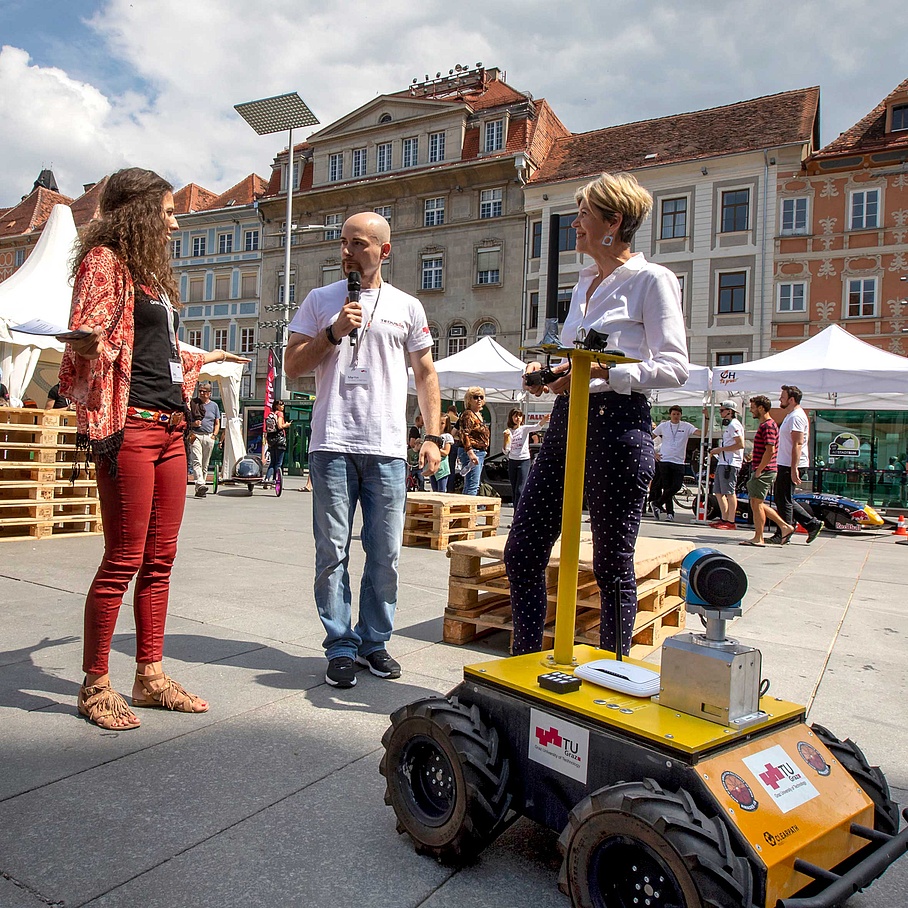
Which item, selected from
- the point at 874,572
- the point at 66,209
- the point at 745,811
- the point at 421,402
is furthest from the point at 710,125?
the point at 745,811

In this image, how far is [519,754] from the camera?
174 centimetres

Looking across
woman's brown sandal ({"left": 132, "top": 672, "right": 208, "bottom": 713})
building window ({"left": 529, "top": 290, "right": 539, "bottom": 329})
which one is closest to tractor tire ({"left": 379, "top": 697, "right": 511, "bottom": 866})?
woman's brown sandal ({"left": 132, "top": 672, "right": 208, "bottom": 713})

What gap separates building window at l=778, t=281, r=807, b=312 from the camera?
26.7 m

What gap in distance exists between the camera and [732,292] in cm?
2783

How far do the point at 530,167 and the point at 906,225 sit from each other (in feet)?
47.7

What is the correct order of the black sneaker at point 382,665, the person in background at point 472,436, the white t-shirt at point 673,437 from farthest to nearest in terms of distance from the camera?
→ the white t-shirt at point 673,437
the person in background at point 472,436
the black sneaker at point 382,665

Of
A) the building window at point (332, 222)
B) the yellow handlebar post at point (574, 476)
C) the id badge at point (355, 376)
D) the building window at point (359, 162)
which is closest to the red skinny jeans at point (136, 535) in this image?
the id badge at point (355, 376)

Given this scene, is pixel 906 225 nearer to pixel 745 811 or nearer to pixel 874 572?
pixel 874 572

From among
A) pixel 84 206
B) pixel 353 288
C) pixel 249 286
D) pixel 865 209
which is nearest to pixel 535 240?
pixel 865 209

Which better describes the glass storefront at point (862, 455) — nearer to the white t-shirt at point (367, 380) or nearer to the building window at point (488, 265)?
the building window at point (488, 265)

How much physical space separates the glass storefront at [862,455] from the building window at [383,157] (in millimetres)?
23612

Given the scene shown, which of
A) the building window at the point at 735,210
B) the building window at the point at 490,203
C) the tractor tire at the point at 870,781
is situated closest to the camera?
the tractor tire at the point at 870,781

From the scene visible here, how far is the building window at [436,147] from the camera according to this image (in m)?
34.7

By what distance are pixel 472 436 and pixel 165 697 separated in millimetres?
7814
